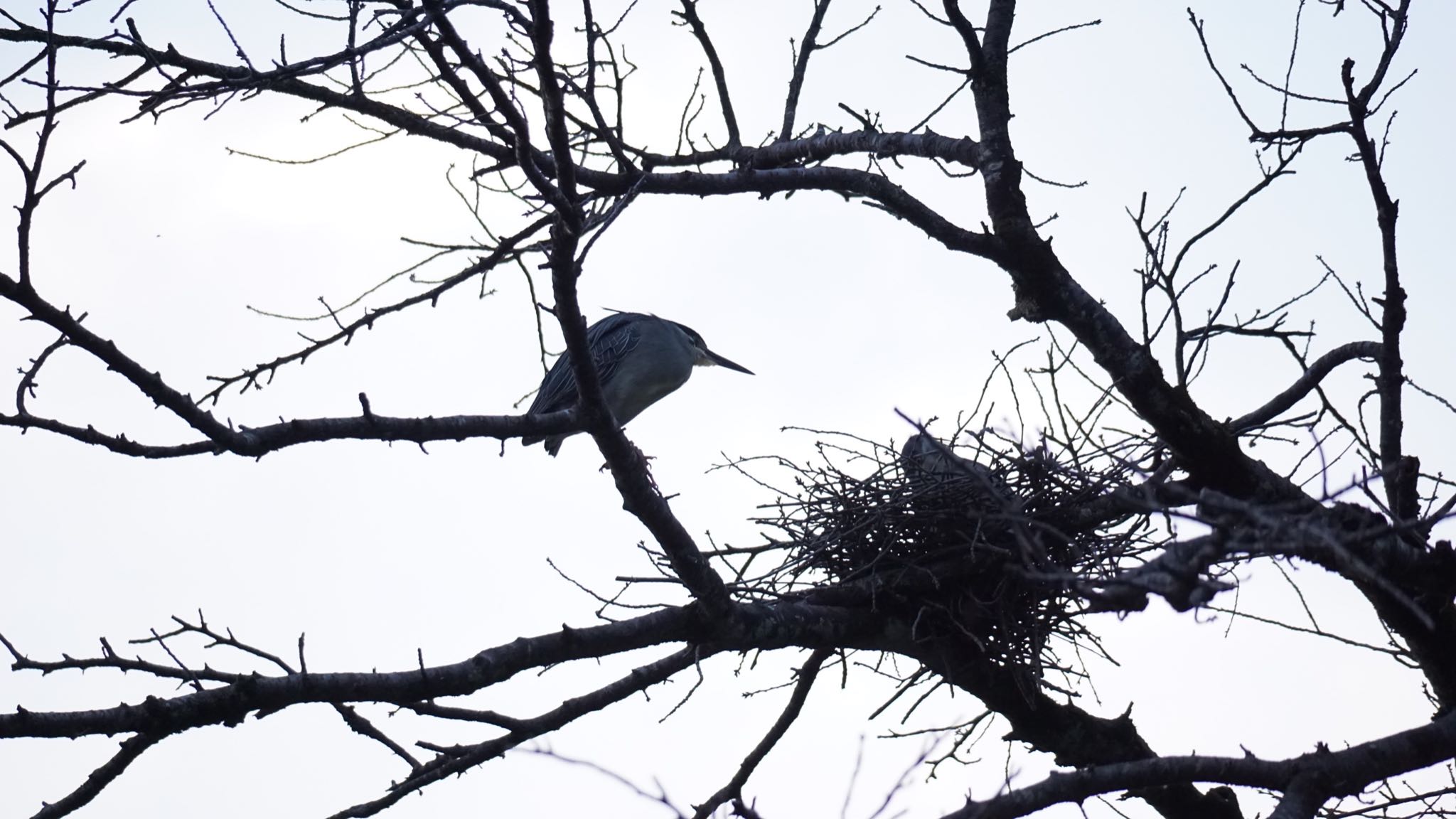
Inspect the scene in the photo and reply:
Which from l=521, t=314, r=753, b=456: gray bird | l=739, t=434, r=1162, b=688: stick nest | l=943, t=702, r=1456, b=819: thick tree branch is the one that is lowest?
l=943, t=702, r=1456, b=819: thick tree branch

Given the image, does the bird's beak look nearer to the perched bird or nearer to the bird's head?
the bird's head

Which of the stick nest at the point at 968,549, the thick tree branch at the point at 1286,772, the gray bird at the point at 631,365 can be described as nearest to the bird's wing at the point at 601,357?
the gray bird at the point at 631,365

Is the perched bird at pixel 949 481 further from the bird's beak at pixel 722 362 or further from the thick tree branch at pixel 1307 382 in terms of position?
the bird's beak at pixel 722 362

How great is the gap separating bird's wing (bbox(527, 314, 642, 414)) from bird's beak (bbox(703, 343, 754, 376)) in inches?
37.1

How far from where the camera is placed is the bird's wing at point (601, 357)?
22.4 ft

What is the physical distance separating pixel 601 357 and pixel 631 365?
0.17 m

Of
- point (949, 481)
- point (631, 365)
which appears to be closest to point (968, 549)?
point (949, 481)

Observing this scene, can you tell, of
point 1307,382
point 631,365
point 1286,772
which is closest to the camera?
point 1286,772

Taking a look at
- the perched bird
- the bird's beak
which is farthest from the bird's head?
the perched bird

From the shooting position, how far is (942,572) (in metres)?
4.33

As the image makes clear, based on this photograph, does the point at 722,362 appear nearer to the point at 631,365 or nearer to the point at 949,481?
the point at 631,365

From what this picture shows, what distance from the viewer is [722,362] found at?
8.45 m

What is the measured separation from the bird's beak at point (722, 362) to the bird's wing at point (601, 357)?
0.94 meters

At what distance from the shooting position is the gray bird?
707cm
